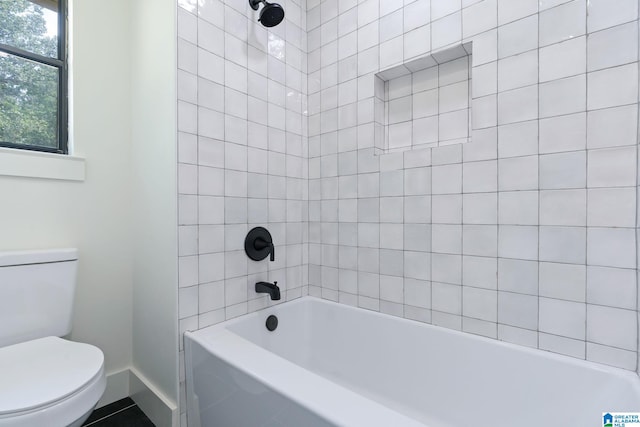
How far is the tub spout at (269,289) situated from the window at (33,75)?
1.23 metres

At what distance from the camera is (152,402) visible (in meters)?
1.48

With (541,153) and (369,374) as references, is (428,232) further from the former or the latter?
(369,374)

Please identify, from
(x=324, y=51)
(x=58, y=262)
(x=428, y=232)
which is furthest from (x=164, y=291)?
(x=324, y=51)

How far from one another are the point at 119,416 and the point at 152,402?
230 mm

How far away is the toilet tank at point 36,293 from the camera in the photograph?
1.24 m

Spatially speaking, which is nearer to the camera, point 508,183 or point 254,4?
point 508,183

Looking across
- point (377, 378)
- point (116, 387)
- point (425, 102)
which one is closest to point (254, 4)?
point (425, 102)

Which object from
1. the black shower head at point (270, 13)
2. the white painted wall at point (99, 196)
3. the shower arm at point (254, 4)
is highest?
the shower arm at point (254, 4)

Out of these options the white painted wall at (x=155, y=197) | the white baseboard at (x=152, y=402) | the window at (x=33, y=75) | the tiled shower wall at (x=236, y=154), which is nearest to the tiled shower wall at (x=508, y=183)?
the tiled shower wall at (x=236, y=154)

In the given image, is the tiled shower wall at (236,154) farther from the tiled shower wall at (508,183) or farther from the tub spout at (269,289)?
the tiled shower wall at (508,183)

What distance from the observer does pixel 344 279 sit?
1792 mm

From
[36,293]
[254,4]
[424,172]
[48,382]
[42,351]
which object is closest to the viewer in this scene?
[48,382]

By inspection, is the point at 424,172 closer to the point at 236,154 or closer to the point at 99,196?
the point at 236,154

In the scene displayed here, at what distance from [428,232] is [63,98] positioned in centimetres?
199
